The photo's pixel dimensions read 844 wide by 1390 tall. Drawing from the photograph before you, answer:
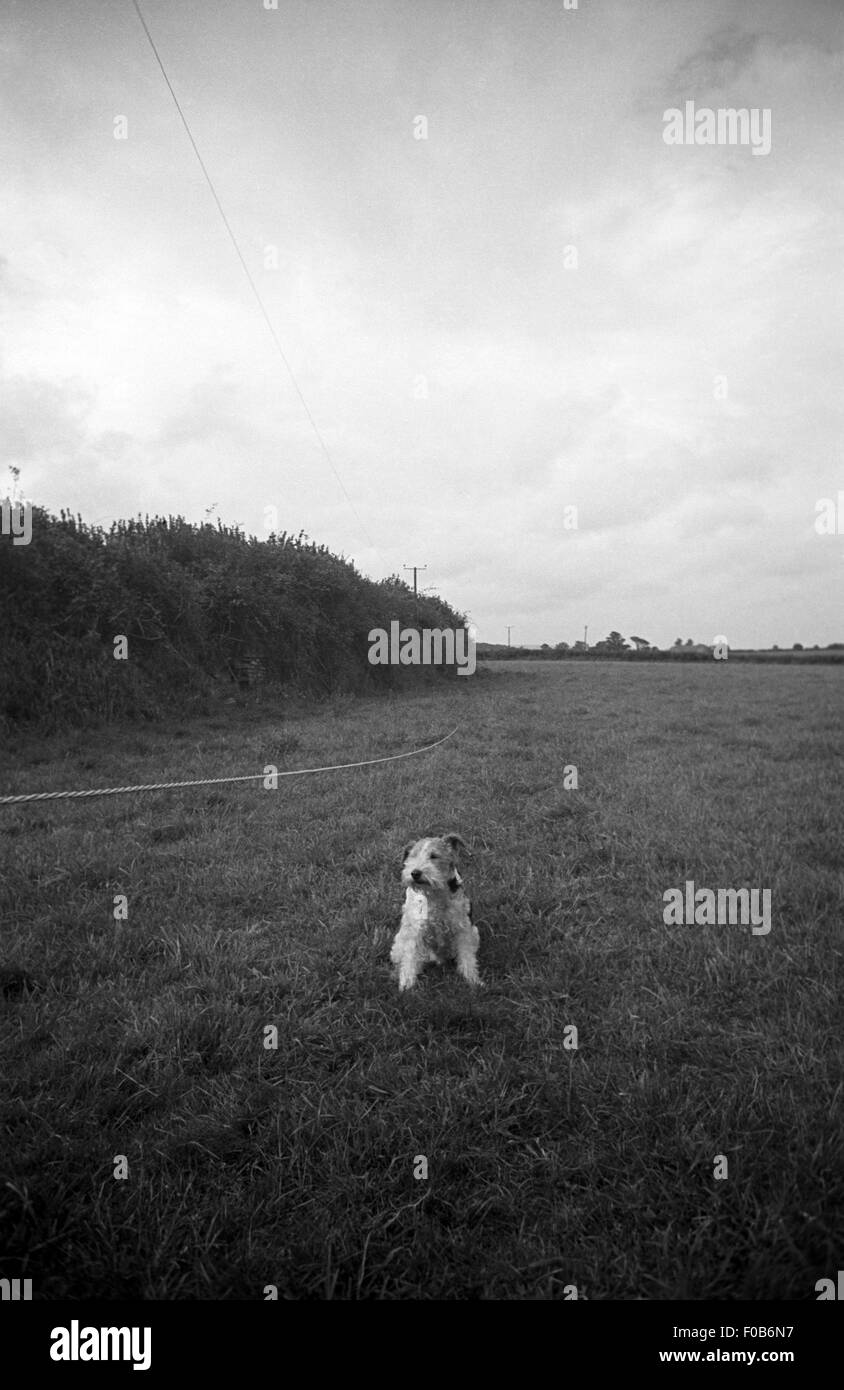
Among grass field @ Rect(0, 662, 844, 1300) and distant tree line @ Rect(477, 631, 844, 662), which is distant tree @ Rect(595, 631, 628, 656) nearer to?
distant tree line @ Rect(477, 631, 844, 662)

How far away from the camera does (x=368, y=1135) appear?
2660mm

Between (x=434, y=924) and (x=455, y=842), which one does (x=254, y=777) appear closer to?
(x=455, y=842)

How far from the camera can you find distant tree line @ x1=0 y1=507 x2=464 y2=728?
12711 millimetres

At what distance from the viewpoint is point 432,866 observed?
4.30 m

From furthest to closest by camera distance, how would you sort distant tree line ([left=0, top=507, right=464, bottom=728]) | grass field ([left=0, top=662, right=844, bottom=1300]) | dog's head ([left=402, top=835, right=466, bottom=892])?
distant tree line ([left=0, top=507, right=464, bottom=728]) → dog's head ([left=402, top=835, right=466, bottom=892]) → grass field ([left=0, top=662, right=844, bottom=1300])

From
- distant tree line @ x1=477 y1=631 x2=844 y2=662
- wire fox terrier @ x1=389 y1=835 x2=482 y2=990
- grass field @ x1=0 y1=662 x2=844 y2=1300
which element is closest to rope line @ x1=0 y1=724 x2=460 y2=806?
grass field @ x1=0 y1=662 x2=844 y2=1300

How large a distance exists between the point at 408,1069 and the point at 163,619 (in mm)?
15543

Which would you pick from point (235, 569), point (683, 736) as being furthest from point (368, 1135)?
point (235, 569)

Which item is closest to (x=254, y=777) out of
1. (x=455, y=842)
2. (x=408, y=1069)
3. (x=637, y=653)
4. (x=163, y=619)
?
(x=455, y=842)

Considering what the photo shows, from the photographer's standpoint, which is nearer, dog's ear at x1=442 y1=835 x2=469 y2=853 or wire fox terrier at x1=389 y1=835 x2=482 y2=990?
wire fox terrier at x1=389 y1=835 x2=482 y2=990

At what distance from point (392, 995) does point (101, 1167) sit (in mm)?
1736
